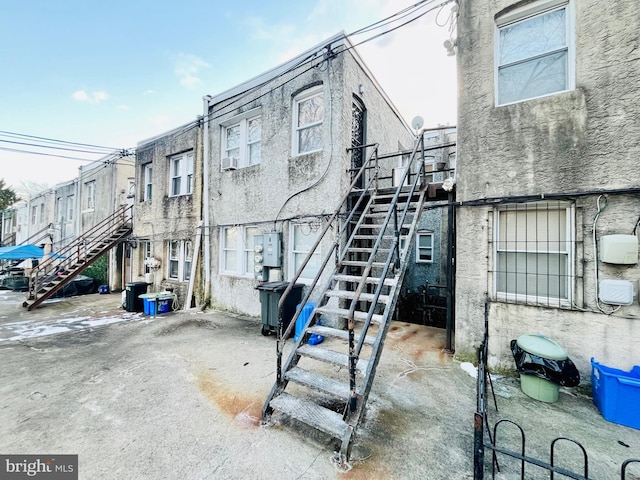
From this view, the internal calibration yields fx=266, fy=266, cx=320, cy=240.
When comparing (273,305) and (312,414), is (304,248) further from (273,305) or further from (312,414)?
(312,414)

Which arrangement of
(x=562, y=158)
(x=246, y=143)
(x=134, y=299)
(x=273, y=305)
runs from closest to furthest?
(x=562, y=158) → (x=273, y=305) → (x=246, y=143) → (x=134, y=299)

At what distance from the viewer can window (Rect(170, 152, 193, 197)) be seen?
999 centimetres

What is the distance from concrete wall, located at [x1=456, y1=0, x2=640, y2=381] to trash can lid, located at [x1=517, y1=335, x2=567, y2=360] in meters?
0.63

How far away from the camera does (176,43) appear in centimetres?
1077

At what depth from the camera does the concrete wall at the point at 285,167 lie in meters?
6.61

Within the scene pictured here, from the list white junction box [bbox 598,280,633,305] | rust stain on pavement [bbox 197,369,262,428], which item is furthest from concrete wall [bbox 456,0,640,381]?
rust stain on pavement [bbox 197,369,262,428]

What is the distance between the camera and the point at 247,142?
28.1ft

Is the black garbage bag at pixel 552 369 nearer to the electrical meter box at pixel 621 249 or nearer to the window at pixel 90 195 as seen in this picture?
the electrical meter box at pixel 621 249

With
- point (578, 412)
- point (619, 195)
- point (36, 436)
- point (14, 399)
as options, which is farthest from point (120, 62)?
point (578, 412)

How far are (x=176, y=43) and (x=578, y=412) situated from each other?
610 inches

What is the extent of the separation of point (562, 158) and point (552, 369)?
3.14 m

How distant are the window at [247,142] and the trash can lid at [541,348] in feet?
25.0

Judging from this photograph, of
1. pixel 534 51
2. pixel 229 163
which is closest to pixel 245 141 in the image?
pixel 229 163

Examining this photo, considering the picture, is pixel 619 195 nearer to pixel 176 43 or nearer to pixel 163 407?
pixel 163 407
